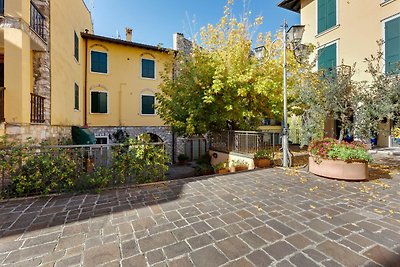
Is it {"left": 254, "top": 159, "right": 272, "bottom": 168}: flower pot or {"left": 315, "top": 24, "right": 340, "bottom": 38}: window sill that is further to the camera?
{"left": 315, "top": 24, "right": 340, "bottom": 38}: window sill

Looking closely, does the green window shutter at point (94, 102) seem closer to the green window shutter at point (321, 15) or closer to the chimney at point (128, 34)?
the chimney at point (128, 34)

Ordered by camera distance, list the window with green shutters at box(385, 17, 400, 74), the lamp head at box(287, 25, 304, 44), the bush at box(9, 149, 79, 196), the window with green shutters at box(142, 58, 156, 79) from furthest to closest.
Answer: the window with green shutters at box(142, 58, 156, 79), the window with green shutters at box(385, 17, 400, 74), the lamp head at box(287, 25, 304, 44), the bush at box(9, 149, 79, 196)

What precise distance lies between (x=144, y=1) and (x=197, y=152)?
11.6 meters

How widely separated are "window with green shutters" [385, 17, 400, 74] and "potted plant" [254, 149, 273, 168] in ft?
26.5

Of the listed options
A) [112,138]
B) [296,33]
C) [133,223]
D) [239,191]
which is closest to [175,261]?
[133,223]

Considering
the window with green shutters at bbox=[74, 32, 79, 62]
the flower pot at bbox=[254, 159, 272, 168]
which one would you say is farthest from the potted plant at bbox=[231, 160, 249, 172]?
the window with green shutters at bbox=[74, 32, 79, 62]

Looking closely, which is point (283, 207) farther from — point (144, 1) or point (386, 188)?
point (144, 1)

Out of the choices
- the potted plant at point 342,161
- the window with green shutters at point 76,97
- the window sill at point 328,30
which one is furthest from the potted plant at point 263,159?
the window sill at point 328,30

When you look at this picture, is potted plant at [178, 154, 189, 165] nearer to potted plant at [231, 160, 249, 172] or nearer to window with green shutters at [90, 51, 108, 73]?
potted plant at [231, 160, 249, 172]

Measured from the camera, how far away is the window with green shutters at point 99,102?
1334 cm

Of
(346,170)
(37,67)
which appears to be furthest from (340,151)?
(37,67)

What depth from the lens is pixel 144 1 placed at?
9.25 metres

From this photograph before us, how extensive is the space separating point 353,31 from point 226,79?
945 cm

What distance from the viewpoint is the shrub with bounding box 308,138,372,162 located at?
5.55 meters
